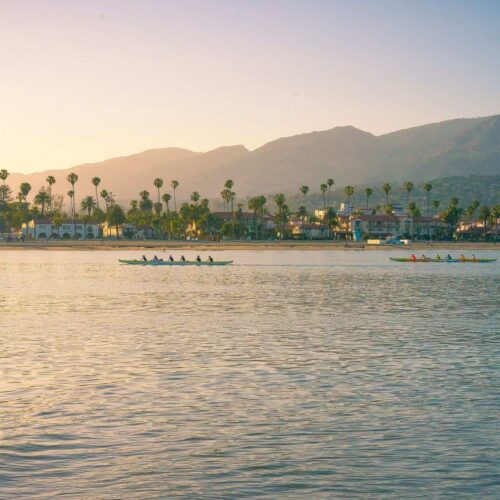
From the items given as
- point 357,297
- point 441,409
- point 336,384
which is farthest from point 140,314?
point 441,409

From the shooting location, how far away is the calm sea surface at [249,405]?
1453 cm

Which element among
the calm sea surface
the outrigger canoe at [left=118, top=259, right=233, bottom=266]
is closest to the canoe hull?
the outrigger canoe at [left=118, top=259, right=233, bottom=266]

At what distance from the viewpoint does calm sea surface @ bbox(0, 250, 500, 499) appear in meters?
14.5

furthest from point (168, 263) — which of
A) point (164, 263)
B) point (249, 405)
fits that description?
point (249, 405)

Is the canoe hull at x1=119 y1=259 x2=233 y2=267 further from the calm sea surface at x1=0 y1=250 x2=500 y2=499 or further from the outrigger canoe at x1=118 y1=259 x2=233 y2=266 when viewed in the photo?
the calm sea surface at x1=0 y1=250 x2=500 y2=499

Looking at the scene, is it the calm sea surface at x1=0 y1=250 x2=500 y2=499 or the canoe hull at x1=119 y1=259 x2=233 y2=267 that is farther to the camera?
the canoe hull at x1=119 y1=259 x2=233 y2=267

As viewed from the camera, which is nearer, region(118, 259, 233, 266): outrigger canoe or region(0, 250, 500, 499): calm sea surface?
region(0, 250, 500, 499): calm sea surface

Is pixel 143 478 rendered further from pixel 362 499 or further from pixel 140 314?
pixel 140 314

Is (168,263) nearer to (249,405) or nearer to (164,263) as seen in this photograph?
(164,263)

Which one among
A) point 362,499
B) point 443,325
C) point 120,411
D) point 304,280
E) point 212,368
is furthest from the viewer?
point 304,280

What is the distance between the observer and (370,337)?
1395 inches

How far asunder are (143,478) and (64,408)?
20.7 ft

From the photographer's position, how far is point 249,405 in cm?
2066

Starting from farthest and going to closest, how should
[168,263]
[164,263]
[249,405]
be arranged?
[164,263], [168,263], [249,405]
